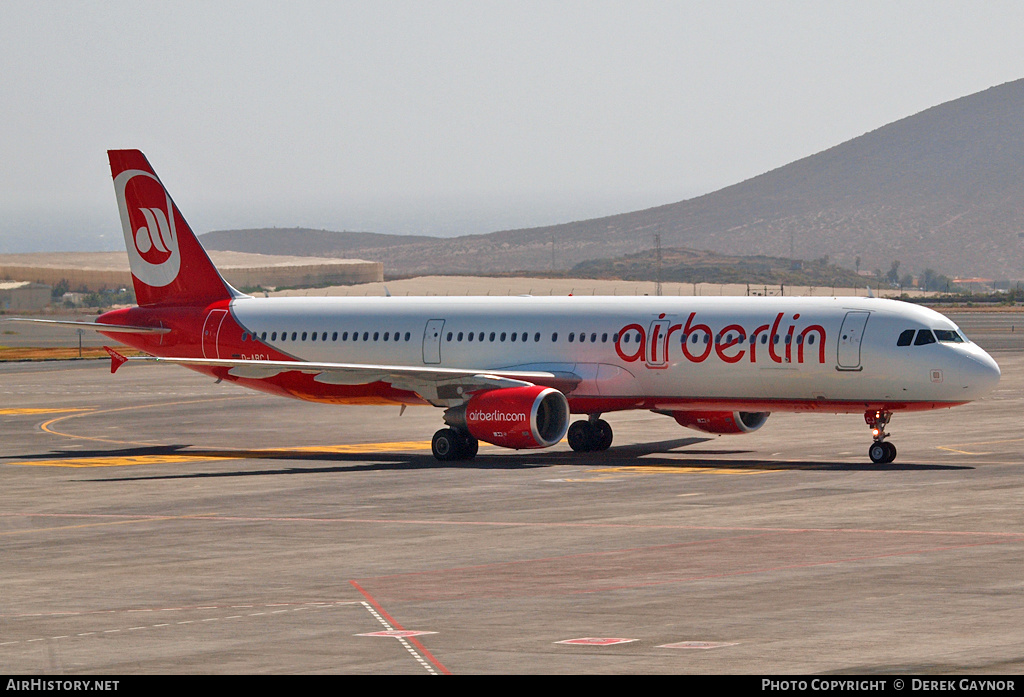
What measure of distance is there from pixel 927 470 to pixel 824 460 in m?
3.88

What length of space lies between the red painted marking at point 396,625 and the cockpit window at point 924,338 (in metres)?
22.3

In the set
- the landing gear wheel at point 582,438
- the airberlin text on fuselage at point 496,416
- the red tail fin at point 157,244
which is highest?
the red tail fin at point 157,244

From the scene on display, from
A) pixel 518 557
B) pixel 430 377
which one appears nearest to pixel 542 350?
pixel 430 377

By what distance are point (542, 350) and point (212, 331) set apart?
504 inches

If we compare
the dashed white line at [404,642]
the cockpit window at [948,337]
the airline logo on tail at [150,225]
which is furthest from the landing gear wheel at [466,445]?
the dashed white line at [404,642]

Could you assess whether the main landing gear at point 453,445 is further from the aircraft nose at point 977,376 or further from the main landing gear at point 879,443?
the aircraft nose at point 977,376

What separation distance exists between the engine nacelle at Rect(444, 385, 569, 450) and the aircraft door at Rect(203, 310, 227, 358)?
12.8m

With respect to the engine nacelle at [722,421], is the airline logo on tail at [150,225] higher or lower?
higher

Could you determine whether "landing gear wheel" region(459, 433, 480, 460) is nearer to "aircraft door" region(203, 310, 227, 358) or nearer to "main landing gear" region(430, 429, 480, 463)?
"main landing gear" region(430, 429, 480, 463)

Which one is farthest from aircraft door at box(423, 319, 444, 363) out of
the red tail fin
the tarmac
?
the red tail fin

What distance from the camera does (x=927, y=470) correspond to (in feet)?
125

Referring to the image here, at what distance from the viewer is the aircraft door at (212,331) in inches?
2042
